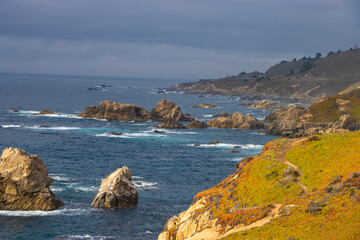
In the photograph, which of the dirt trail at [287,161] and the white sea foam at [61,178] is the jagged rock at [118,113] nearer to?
the white sea foam at [61,178]

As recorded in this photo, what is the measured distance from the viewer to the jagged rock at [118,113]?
170m

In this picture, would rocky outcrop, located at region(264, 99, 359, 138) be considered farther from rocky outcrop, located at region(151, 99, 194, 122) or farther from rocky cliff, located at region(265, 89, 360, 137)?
rocky outcrop, located at region(151, 99, 194, 122)

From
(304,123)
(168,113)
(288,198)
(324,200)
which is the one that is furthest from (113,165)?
(168,113)

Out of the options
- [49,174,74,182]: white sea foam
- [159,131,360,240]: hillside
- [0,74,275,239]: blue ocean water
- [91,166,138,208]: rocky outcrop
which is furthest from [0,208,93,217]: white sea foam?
[159,131,360,240]: hillside

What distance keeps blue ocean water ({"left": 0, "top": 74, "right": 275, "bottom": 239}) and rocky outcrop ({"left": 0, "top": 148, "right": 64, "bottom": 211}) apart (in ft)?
4.97

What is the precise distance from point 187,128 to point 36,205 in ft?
318

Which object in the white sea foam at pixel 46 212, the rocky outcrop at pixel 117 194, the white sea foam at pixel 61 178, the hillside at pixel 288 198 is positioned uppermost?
the hillside at pixel 288 198

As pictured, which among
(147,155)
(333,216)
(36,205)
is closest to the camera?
(333,216)

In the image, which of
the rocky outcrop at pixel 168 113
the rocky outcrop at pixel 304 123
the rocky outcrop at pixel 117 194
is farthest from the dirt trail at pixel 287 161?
the rocky outcrop at pixel 168 113

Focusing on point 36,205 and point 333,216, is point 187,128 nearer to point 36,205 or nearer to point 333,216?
point 36,205

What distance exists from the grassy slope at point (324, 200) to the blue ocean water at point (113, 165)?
784 inches

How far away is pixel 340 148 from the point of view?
4891cm

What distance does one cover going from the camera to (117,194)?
2527 inches

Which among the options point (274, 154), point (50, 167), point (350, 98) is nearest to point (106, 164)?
point (50, 167)
